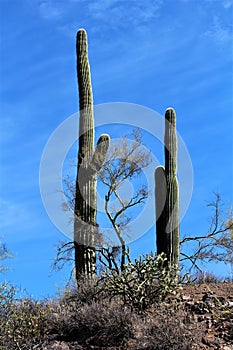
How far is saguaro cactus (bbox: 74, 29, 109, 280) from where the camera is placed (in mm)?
13164

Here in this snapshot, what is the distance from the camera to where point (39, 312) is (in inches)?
380

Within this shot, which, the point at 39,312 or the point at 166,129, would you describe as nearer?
the point at 39,312

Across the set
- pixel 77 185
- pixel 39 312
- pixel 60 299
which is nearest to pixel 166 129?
pixel 77 185

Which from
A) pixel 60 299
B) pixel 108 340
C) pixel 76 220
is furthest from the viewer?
pixel 76 220

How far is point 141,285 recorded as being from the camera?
987 centimetres

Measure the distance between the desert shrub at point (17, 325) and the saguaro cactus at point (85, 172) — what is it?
338cm

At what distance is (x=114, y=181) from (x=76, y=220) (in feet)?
4.65

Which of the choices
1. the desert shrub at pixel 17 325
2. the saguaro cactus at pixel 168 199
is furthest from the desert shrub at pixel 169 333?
the saguaro cactus at pixel 168 199

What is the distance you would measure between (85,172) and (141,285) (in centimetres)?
452

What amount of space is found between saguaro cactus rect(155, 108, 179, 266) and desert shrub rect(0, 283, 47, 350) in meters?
4.48

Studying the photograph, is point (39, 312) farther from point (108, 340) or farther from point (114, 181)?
point (114, 181)

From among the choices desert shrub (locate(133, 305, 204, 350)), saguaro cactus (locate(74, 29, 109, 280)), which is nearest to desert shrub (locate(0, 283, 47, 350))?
desert shrub (locate(133, 305, 204, 350))

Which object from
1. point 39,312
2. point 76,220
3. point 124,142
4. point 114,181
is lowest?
point 39,312

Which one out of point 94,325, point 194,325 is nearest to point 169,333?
point 194,325
